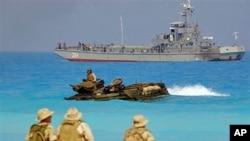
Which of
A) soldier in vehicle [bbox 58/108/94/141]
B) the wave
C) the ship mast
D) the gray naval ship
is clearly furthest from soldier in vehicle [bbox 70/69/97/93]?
soldier in vehicle [bbox 58/108/94/141]

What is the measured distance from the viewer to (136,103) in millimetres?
6203

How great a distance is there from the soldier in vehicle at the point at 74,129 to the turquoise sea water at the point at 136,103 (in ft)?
5.12

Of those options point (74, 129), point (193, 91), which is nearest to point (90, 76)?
point (193, 91)

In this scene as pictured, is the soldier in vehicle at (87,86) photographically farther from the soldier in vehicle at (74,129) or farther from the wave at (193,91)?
the soldier in vehicle at (74,129)

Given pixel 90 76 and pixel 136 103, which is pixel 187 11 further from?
pixel 90 76

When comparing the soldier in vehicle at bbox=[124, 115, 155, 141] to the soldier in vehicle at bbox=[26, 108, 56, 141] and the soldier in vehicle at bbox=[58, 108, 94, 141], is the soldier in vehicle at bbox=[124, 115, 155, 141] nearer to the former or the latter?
the soldier in vehicle at bbox=[58, 108, 94, 141]

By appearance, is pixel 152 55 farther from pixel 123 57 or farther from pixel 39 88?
pixel 39 88

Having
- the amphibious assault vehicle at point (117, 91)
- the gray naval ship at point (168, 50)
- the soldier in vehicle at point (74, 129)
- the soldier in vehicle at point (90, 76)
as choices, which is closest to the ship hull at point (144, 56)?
the gray naval ship at point (168, 50)

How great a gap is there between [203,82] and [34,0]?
2156 millimetres

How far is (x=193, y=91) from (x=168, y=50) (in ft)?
1.92

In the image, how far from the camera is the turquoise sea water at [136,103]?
607 cm

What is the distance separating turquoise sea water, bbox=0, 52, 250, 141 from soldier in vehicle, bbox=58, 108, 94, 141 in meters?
1.56

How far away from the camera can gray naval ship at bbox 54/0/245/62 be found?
6.40 m

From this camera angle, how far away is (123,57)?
6484 mm
